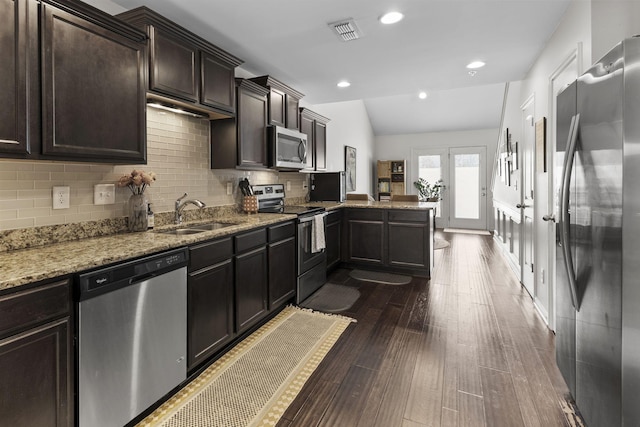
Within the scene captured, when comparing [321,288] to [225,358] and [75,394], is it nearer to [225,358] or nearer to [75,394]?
[225,358]

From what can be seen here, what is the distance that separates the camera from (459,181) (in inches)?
331

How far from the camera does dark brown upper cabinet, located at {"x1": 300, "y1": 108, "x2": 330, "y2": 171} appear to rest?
4109mm

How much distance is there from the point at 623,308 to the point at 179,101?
103 inches

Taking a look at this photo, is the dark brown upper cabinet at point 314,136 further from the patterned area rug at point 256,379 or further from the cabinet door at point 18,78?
the cabinet door at point 18,78

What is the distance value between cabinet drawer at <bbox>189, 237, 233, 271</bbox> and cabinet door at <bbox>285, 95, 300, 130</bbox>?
191 cm

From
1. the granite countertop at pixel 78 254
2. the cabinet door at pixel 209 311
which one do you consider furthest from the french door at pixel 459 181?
the granite countertop at pixel 78 254

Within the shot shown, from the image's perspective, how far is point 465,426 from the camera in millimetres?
1623

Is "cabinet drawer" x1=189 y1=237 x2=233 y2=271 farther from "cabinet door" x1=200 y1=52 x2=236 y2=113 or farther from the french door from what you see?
the french door

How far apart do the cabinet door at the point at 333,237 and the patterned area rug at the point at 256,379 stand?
4.69ft

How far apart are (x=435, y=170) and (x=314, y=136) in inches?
209

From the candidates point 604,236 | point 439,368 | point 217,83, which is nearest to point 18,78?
point 217,83

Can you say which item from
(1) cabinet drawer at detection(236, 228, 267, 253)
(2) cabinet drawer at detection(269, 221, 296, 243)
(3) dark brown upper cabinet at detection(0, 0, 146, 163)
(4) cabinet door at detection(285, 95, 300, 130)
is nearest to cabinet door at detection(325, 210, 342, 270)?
(2) cabinet drawer at detection(269, 221, 296, 243)

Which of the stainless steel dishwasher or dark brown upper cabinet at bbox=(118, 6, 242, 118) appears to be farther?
dark brown upper cabinet at bbox=(118, 6, 242, 118)

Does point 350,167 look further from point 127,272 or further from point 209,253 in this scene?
point 127,272
